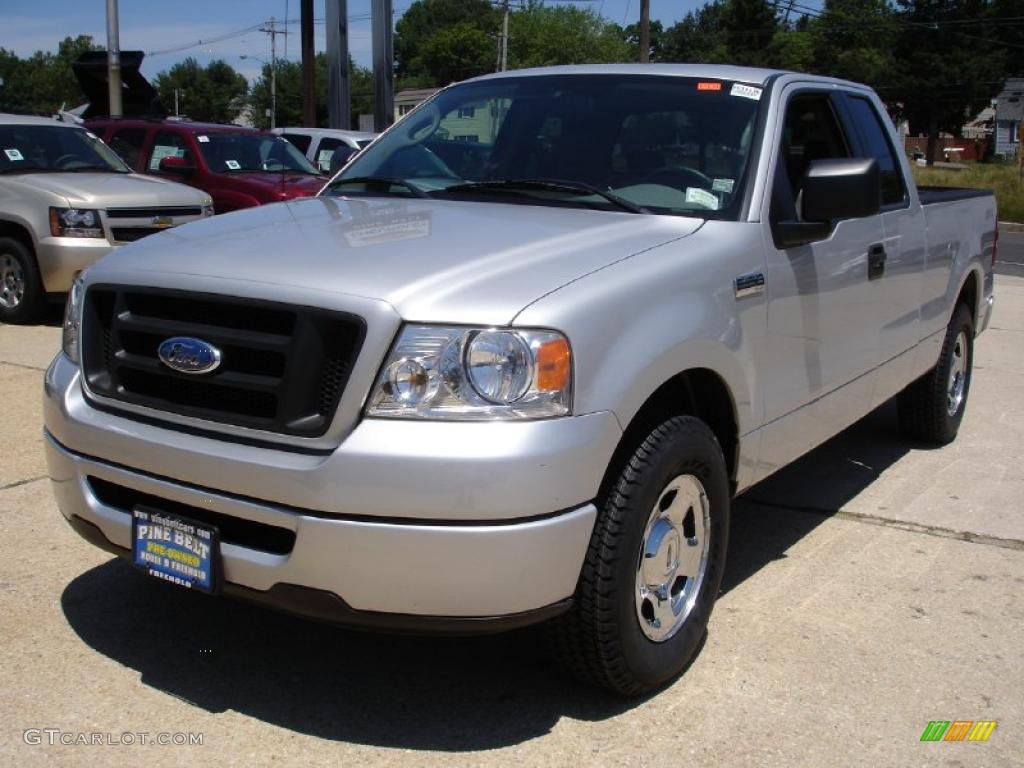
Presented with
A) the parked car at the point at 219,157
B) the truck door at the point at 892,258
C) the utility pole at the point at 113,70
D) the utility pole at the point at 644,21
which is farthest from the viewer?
the utility pole at the point at 644,21

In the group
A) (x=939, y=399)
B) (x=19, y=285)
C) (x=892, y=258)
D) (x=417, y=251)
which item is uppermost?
(x=417, y=251)

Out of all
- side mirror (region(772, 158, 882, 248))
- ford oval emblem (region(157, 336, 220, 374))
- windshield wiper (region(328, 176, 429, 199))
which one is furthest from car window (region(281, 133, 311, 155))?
ford oval emblem (region(157, 336, 220, 374))

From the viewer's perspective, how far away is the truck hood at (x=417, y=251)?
2918 mm

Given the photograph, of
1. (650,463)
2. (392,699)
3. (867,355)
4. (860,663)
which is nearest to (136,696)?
(392,699)

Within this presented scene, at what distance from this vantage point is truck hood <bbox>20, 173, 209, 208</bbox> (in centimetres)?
944

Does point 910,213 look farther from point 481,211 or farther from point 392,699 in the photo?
point 392,699

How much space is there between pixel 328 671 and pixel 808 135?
2.91 metres

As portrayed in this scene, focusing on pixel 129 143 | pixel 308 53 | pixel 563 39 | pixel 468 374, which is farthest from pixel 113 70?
pixel 563 39

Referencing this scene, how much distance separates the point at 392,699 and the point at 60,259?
23.2ft

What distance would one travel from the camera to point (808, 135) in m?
4.78

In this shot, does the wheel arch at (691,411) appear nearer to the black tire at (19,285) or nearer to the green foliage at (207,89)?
the black tire at (19,285)

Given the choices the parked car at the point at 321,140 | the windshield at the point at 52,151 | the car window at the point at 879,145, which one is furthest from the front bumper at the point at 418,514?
the parked car at the point at 321,140

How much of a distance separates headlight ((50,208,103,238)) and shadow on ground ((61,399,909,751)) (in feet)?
19.0

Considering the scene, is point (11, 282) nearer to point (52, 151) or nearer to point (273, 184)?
point (52, 151)
